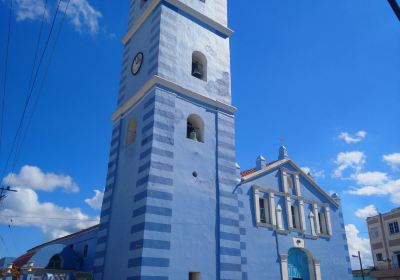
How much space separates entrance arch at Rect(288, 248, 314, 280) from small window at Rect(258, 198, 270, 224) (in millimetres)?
1975

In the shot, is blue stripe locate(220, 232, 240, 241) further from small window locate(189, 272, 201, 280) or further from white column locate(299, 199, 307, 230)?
white column locate(299, 199, 307, 230)

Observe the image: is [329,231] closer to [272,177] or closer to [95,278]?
[272,177]

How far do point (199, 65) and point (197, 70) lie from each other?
0.38 meters

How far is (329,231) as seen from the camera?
20.8 meters

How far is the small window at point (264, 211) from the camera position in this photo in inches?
734

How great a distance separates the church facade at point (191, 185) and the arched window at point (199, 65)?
0.05m

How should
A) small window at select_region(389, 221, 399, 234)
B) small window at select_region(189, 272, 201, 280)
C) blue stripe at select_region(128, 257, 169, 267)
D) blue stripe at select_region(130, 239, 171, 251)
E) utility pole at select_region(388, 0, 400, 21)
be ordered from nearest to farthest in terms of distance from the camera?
1. utility pole at select_region(388, 0, 400, 21)
2. blue stripe at select_region(128, 257, 169, 267)
3. blue stripe at select_region(130, 239, 171, 251)
4. small window at select_region(189, 272, 201, 280)
5. small window at select_region(389, 221, 399, 234)

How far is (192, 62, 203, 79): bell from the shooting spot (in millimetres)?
17234

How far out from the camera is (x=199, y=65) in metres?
17.6

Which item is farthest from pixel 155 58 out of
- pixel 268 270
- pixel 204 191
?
pixel 268 270

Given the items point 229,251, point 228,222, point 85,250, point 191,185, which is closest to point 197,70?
point 191,185

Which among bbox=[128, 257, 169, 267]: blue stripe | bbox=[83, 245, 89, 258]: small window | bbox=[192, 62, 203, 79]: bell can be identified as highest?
bbox=[192, 62, 203, 79]: bell

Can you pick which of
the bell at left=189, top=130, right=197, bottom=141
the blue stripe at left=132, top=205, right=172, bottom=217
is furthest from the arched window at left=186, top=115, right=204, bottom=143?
the blue stripe at left=132, top=205, right=172, bottom=217

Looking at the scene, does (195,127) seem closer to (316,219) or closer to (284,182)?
(284,182)
